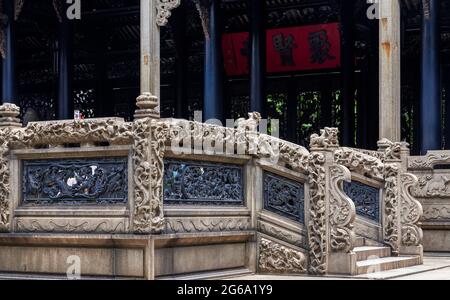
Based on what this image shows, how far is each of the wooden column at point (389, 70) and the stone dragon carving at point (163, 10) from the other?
352cm

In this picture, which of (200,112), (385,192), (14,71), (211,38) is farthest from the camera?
(200,112)

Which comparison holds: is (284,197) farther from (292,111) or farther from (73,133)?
(292,111)

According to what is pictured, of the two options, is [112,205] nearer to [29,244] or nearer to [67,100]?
[29,244]

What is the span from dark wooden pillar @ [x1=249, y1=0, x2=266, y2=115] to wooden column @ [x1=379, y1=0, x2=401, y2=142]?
15.5 ft

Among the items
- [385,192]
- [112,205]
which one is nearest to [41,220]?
[112,205]

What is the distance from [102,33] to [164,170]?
55.1ft

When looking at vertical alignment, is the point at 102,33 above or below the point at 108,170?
above

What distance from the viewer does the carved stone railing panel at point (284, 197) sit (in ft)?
34.7

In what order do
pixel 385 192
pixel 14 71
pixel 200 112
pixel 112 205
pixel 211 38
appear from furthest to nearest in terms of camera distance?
pixel 200 112 → pixel 14 71 → pixel 211 38 → pixel 385 192 → pixel 112 205

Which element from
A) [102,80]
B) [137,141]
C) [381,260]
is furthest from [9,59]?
[137,141]

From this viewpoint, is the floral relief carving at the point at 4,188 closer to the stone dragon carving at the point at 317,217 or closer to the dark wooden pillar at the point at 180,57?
the stone dragon carving at the point at 317,217

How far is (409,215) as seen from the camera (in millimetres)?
12828

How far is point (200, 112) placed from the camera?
24.2 m

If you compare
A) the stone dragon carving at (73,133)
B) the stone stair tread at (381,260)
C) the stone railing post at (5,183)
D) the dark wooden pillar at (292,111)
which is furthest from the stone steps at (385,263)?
the dark wooden pillar at (292,111)
